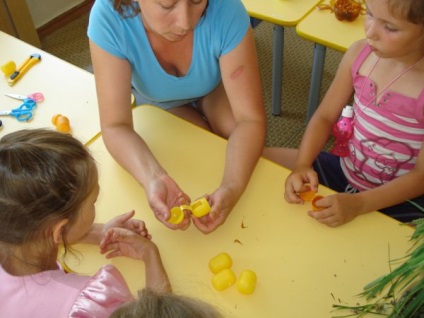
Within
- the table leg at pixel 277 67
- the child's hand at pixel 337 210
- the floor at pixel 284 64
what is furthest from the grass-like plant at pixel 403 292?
the floor at pixel 284 64

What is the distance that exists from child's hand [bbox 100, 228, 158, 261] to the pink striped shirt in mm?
688

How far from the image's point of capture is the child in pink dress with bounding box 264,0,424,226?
101 cm

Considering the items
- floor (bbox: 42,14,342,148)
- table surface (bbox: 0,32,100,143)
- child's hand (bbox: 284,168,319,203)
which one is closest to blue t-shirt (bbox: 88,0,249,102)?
table surface (bbox: 0,32,100,143)

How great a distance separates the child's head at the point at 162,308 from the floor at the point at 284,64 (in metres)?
1.75

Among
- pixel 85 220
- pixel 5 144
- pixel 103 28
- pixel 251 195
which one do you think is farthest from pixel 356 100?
pixel 5 144

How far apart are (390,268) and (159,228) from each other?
49 centimetres

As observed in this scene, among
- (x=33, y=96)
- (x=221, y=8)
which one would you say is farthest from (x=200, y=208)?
(x=33, y=96)

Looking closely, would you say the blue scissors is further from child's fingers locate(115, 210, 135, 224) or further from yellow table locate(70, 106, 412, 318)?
child's fingers locate(115, 210, 135, 224)

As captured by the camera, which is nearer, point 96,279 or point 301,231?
point 96,279

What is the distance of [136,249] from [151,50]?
22.2 inches

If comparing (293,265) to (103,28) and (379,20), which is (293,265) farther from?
(103,28)

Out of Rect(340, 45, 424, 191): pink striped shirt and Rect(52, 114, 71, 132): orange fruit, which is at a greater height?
Rect(52, 114, 71, 132): orange fruit

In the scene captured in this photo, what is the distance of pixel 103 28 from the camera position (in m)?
1.14

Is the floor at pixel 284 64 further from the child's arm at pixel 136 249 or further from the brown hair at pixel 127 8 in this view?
the child's arm at pixel 136 249
